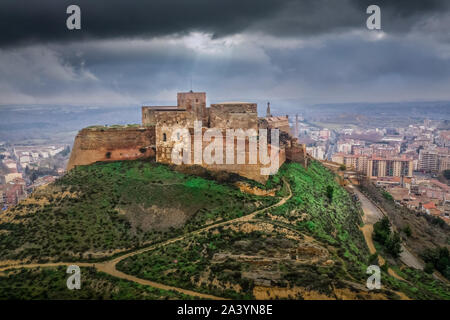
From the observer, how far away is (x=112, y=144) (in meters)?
33.5

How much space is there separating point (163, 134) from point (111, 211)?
8.73 meters

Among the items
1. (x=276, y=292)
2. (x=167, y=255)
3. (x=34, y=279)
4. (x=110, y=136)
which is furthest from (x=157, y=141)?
(x=276, y=292)

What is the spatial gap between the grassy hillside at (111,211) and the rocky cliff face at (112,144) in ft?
5.59

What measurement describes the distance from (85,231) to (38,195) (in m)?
6.60

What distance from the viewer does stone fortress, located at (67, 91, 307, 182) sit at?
1236 inches

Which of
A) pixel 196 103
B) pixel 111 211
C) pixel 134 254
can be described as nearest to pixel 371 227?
pixel 196 103

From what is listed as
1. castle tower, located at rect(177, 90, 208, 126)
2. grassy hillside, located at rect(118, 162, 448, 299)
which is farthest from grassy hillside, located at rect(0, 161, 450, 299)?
castle tower, located at rect(177, 90, 208, 126)

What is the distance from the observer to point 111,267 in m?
21.1

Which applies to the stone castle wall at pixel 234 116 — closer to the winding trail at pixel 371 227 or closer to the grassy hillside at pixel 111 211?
the grassy hillside at pixel 111 211

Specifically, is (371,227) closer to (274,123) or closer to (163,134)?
(274,123)

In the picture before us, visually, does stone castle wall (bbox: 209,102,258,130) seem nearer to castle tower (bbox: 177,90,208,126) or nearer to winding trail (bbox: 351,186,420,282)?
castle tower (bbox: 177,90,208,126)

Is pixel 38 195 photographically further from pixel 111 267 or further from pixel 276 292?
pixel 276 292

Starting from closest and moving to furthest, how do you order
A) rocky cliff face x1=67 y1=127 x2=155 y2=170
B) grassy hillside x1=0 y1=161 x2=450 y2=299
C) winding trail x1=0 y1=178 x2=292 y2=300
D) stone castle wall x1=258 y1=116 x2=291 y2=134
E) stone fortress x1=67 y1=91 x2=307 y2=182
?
1. winding trail x1=0 y1=178 x2=292 y2=300
2. grassy hillside x1=0 y1=161 x2=450 y2=299
3. stone fortress x1=67 y1=91 x2=307 y2=182
4. rocky cliff face x1=67 y1=127 x2=155 y2=170
5. stone castle wall x1=258 y1=116 x2=291 y2=134

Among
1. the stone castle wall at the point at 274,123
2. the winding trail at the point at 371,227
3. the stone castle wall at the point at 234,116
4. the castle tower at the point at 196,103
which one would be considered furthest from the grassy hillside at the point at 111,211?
the stone castle wall at the point at 274,123
